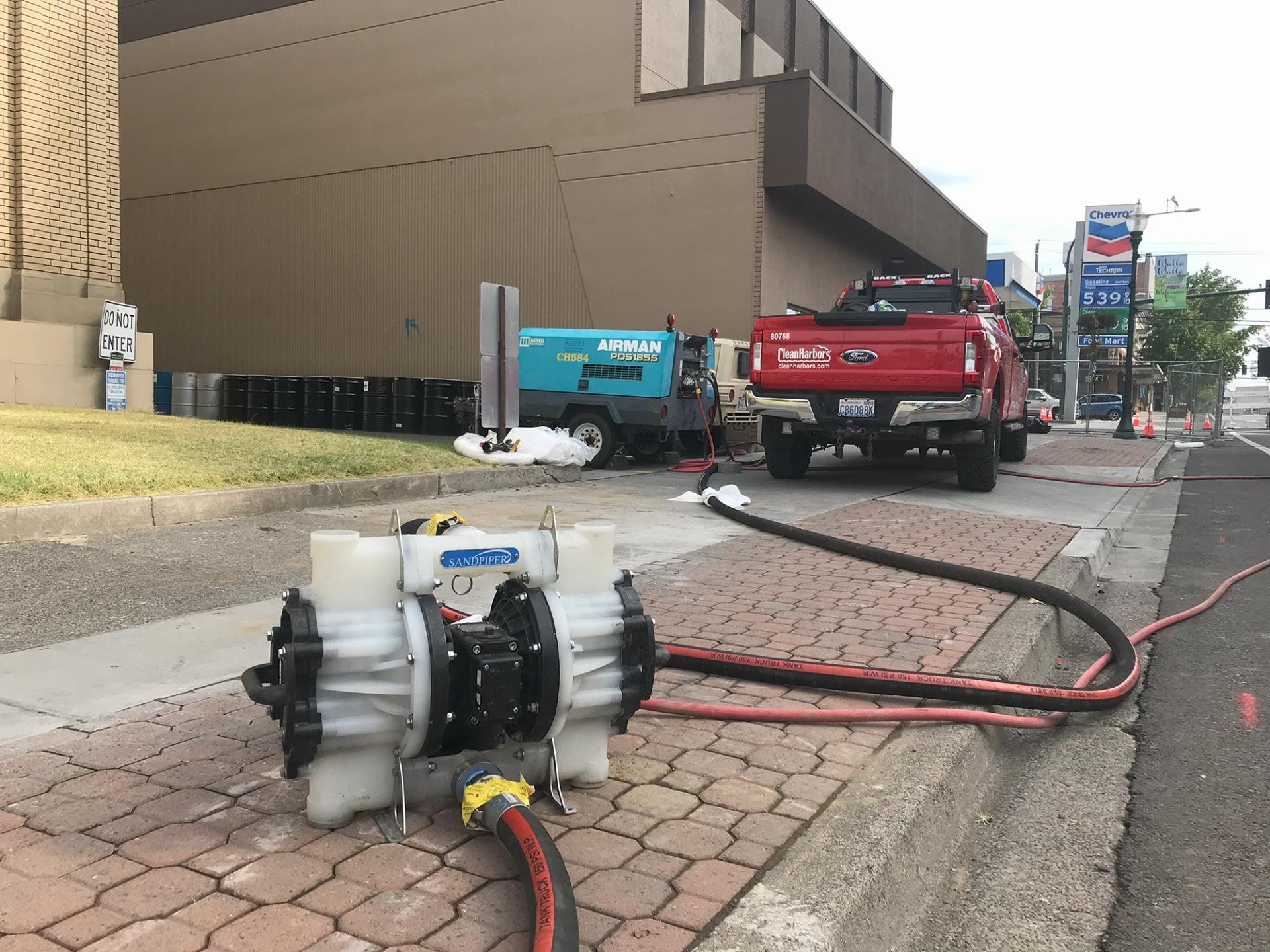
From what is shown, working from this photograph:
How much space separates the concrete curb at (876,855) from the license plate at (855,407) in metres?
7.71

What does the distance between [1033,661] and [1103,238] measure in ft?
146

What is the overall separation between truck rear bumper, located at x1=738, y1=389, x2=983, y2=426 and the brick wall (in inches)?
443

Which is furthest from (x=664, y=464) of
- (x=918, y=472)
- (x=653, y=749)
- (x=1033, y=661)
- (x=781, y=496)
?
(x=653, y=749)

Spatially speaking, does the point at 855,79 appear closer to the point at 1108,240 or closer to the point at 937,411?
the point at 1108,240

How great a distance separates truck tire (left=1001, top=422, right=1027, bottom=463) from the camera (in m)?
16.6

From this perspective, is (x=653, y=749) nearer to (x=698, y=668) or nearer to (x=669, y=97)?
(x=698, y=668)

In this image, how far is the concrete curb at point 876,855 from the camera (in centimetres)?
236

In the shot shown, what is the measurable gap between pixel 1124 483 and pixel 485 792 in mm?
13136

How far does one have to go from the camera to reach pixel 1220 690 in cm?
478

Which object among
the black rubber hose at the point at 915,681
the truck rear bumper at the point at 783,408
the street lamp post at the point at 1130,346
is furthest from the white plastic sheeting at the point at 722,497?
the street lamp post at the point at 1130,346

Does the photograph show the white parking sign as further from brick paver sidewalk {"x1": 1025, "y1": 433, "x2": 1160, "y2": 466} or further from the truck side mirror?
brick paver sidewalk {"x1": 1025, "y1": 433, "x2": 1160, "y2": 466}

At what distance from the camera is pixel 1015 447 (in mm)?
16938

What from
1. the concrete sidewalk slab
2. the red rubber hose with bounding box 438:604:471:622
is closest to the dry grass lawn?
the concrete sidewalk slab

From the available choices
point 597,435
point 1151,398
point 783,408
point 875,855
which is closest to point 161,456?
point 783,408
